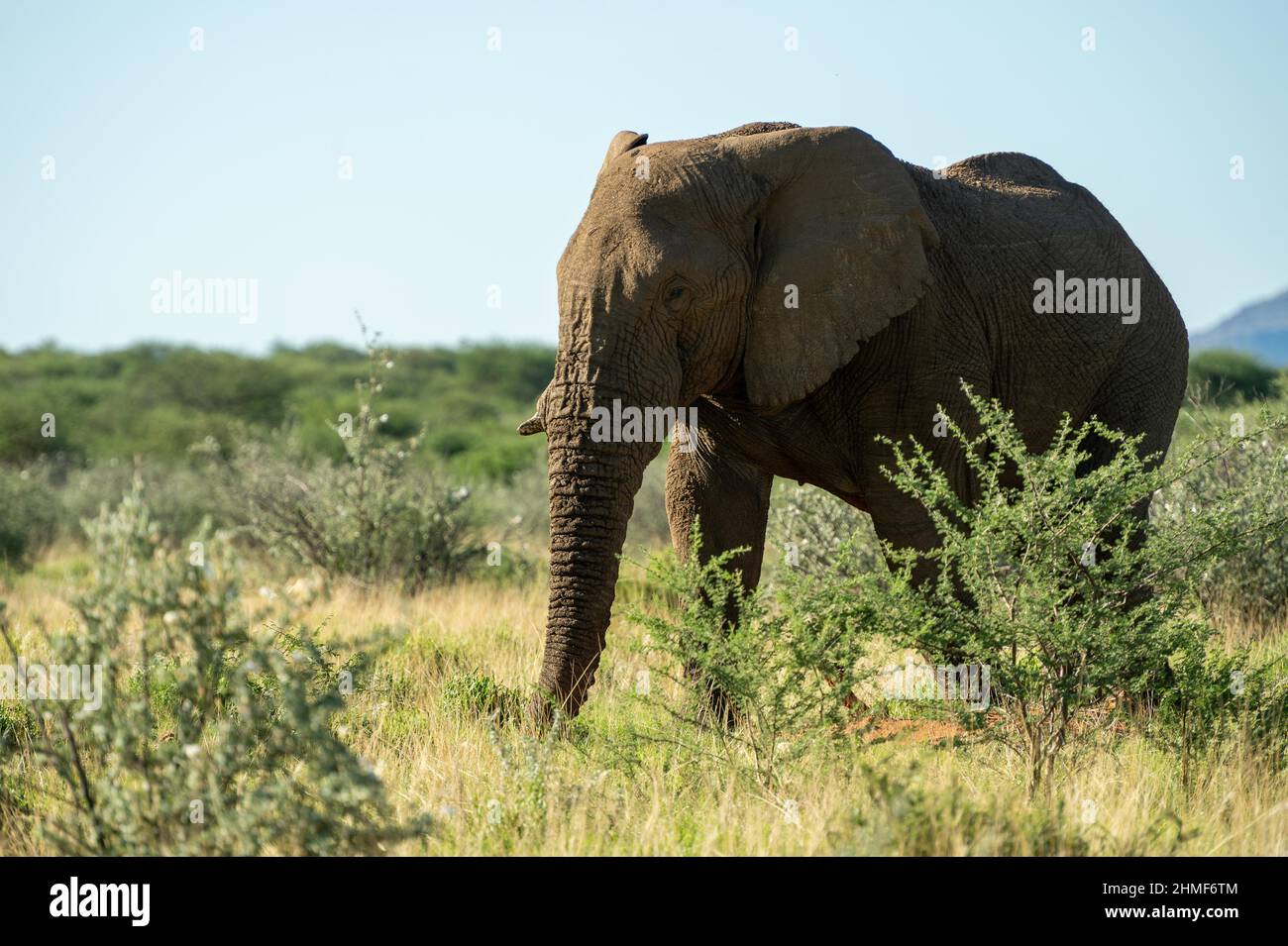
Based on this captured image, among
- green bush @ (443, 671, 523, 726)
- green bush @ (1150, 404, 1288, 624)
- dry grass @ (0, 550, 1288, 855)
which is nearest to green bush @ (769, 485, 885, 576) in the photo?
green bush @ (1150, 404, 1288, 624)

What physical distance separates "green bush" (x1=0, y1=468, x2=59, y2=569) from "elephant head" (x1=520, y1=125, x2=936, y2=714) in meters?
11.9

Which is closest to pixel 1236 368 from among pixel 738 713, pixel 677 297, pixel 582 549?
pixel 738 713

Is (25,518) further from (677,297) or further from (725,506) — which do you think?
(677,297)

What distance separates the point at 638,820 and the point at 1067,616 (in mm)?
1973

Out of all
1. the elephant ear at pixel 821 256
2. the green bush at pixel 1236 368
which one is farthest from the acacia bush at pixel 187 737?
the green bush at pixel 1236 368

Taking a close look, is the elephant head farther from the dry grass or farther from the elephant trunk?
the dry grass

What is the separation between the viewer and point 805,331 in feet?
21.1

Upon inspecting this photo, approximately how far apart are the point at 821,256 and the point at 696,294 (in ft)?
2.20

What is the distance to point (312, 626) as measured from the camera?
9.87 m

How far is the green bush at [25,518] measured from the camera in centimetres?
1705

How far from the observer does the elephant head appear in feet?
19.4
